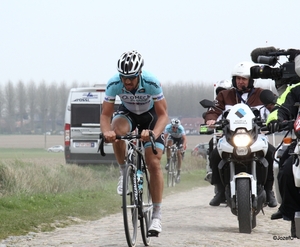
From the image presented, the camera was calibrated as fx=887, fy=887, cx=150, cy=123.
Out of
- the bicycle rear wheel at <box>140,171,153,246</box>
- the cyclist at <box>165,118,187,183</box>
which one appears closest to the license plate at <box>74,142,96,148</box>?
the cyclist at <box>165,118,187,183</box>

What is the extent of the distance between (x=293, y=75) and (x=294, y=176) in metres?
0.76

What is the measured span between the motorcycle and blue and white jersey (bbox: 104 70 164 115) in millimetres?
1085

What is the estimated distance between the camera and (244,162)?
9.83 metres

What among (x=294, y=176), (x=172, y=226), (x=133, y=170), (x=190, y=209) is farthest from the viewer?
(x=190, y=209)

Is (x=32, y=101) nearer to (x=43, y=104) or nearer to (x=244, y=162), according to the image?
(x=43, y=104)

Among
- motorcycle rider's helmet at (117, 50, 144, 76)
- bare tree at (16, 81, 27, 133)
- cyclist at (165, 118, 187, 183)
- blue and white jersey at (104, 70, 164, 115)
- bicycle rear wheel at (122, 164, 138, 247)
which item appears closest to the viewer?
bicycle rear wheel at (122, 164, 138, 247)

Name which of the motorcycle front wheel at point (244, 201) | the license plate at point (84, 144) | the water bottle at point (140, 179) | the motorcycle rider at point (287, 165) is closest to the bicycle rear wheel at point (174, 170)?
the license plate at point (84, 144)

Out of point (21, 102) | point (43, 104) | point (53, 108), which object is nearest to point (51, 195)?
point (53, 108)

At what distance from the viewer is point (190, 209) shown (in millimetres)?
13727

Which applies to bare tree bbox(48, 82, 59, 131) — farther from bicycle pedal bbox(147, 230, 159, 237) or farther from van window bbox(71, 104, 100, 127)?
bicycle pedal bbox(147, 230, 159, 237)

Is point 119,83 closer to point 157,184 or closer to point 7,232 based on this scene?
point 157,184

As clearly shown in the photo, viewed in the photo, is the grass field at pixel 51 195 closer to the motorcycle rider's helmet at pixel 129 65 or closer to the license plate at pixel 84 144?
the license plate at pixel 84 144

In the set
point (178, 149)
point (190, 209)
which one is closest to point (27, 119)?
point (178, 149)

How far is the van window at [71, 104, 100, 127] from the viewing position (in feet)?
84.9
